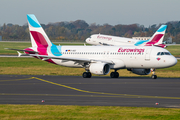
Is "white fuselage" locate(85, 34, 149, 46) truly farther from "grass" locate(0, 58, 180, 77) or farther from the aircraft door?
the aircraft door

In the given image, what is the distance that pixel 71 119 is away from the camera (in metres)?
16.7

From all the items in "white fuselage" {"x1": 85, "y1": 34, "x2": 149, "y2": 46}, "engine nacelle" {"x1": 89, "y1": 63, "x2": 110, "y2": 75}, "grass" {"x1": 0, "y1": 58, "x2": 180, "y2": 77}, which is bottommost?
"grass" {"x1": 0, "y1": 58, "x2": 180, "y2": 77}

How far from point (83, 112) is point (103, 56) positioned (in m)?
27.3

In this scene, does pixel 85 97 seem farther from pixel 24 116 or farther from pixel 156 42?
pixel 156 42

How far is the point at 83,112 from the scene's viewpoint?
1852 centimetres

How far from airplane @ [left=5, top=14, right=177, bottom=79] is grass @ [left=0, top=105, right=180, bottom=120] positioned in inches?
881

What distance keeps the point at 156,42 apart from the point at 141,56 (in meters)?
41.5

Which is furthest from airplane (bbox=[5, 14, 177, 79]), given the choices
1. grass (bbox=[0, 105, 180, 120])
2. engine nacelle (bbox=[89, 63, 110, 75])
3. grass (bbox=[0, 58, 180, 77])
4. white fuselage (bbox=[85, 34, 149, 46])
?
white fuselage (bbox=[85, 34, 149, 46])

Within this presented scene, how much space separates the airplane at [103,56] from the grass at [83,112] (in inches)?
881

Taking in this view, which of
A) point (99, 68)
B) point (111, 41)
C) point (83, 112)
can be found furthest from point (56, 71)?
point (111, 41)

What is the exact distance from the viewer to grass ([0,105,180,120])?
17156mm

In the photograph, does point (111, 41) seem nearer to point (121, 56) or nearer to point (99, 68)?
point (121, 56)

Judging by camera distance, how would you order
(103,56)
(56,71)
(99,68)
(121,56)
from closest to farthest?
(99,68), (121,56), (103,56), (56,71)

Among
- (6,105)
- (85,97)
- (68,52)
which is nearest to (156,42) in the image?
(68,52)
